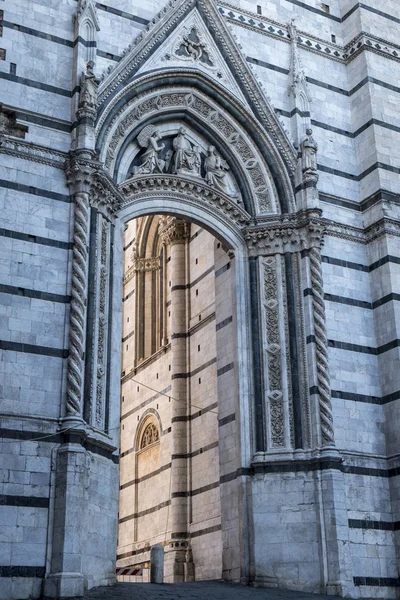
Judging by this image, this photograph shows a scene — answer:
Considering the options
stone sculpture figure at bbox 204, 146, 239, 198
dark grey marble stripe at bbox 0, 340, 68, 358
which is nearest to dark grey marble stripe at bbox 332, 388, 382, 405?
stone sculpture figure at bbox 204, 146, 239, 198

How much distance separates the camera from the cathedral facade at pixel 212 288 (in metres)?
12.2

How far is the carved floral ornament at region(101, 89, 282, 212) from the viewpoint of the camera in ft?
49.9

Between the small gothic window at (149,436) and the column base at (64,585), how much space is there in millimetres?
8076

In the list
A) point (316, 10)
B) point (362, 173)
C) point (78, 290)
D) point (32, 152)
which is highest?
point (316, 10)

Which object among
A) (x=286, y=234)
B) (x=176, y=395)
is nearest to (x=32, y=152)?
(x=286, y=234)

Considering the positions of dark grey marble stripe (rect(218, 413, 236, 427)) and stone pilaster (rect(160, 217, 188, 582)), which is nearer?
dark grey marble stripe (rect(218, 413, 236, 427))

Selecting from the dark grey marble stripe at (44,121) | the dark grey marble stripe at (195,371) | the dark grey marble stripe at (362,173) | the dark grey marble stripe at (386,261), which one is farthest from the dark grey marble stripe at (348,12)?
the dark grey marble stripe at (195,371)

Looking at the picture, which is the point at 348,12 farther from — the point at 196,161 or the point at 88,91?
the point at 88,91

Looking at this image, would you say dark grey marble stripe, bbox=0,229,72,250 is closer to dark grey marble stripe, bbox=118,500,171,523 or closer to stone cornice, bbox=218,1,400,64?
stone cornice, bbox=218,1,400,64

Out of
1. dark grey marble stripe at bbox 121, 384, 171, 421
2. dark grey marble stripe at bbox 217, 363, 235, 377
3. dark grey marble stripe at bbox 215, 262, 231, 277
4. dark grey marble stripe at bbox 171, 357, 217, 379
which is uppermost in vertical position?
dark grey marble stripe at bbox 215, 262, 231, 277

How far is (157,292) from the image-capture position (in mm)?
20812

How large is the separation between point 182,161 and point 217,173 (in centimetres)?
74

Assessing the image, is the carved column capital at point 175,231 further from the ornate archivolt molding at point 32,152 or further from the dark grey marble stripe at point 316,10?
the ornate archivolt molding at point 32,152

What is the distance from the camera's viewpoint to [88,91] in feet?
45.6
